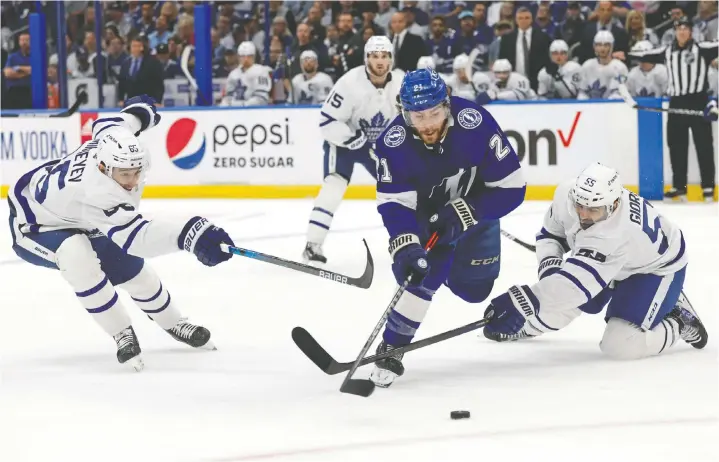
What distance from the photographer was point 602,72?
9.45 meters

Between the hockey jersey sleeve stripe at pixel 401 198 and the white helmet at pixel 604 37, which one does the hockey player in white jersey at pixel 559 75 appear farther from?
the hockey jersey sleeve stripe at pixel 401 198

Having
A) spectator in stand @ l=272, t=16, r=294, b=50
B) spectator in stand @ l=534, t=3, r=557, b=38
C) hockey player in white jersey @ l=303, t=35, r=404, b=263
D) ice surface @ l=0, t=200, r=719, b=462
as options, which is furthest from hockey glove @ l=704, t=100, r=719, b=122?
spectator in stand @ l=272, t=16, r=294, b=50

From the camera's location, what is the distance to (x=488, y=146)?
3650mm

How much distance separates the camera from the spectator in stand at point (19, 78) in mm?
11016

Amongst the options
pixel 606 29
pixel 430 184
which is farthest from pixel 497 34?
pixel 430 184

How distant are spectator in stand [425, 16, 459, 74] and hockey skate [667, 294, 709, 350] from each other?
20.5ft

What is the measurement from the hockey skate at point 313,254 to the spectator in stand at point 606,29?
4195mm

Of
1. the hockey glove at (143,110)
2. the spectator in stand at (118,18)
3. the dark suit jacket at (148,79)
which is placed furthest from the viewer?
the spectator in stand at (118,18)

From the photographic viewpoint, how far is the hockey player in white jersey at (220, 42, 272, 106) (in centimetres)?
1022

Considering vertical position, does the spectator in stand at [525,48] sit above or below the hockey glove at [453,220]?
above

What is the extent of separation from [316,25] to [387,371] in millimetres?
7302

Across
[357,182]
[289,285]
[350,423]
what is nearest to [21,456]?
[350,423]

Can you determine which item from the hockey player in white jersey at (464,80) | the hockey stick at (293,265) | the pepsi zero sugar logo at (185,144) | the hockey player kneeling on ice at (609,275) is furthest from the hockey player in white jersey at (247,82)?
the hockey player kneeling on ice at (609,275)

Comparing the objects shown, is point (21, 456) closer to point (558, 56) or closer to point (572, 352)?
point (572, 352)
